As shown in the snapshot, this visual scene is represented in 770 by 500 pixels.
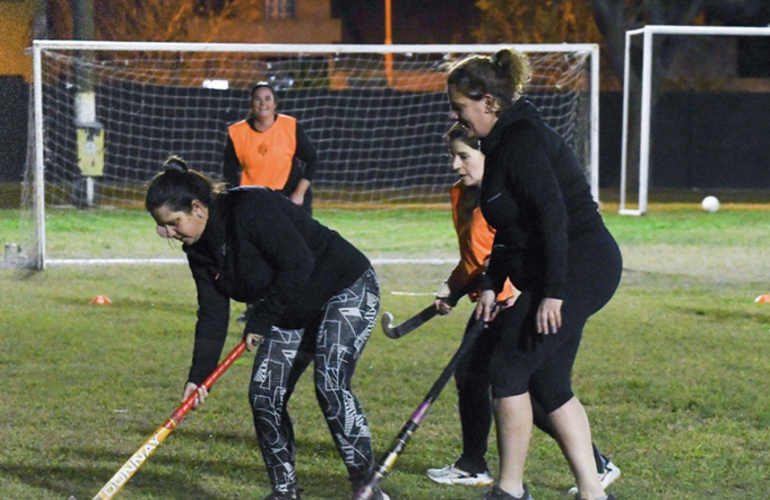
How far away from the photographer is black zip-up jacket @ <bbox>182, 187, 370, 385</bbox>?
3.96 m

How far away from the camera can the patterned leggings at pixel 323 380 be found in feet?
13.5

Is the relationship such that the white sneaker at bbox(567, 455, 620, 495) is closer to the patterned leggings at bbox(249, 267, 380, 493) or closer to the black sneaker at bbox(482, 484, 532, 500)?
the black sneaker at bbox(482, 484, 532, 500)

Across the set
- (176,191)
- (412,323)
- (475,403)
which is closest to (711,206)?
(475,403)

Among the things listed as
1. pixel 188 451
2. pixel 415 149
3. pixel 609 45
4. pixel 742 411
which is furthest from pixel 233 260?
pixel 609 45

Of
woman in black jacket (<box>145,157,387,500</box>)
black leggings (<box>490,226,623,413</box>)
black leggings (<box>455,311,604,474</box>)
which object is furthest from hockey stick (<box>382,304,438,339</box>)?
black leggings (<box>490,226,623,413</box>)

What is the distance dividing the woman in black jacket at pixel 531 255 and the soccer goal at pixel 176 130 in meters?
7.89

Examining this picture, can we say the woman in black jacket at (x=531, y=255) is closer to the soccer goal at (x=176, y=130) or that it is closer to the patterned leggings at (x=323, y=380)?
the patterned leggings at (x=323, y=380)

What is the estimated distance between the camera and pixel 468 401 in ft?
15.5

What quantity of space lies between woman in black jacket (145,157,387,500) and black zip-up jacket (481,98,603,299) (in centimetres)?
63

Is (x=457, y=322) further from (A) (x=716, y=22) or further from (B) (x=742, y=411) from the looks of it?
(A) (x=716, y=22)

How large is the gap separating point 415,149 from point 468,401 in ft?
54.8

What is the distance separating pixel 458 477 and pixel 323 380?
94cm

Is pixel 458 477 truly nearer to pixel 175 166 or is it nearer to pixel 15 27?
pixel 175 166

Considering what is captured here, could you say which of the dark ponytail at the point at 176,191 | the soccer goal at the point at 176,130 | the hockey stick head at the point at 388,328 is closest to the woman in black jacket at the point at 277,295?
the dark ponytail at the point at 176,191
